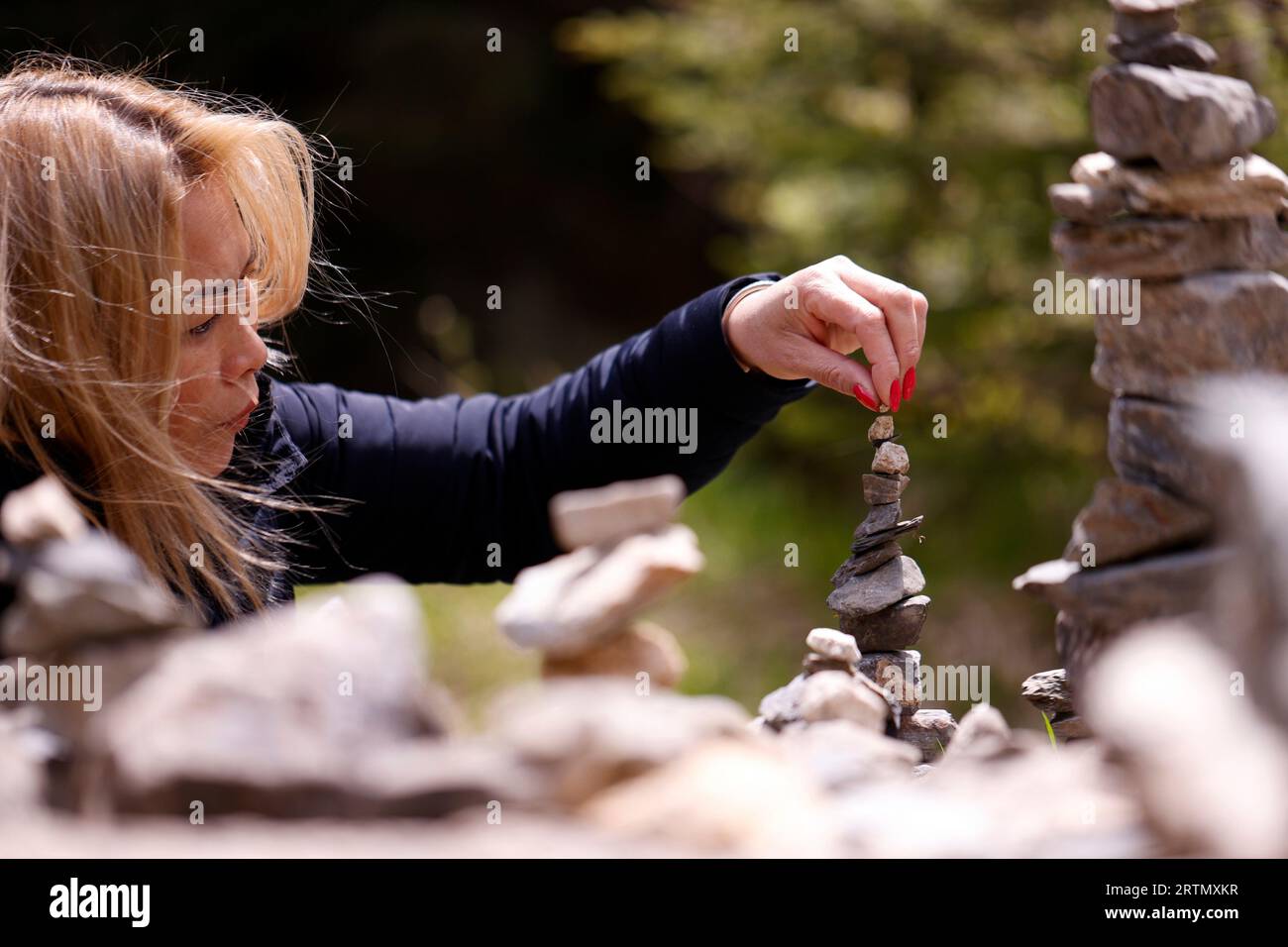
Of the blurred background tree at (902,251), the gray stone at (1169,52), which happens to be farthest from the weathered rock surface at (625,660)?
the blurred background tree at (902,251)

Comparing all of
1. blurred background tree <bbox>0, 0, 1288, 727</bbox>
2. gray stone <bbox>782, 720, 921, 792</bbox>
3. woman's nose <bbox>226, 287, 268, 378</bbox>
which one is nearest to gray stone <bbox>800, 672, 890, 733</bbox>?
gray stone <bbox>782, 720, 921, 792</bbox>

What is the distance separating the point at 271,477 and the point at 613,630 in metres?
1.23

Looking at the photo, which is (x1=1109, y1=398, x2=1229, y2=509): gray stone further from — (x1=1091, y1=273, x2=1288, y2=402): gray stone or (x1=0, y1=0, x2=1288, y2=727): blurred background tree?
(x1=0, y1=0, x2=1288, y2=727): blurred background tree

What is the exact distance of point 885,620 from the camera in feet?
5.84

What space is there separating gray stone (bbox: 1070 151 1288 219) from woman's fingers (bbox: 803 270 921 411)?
42cm

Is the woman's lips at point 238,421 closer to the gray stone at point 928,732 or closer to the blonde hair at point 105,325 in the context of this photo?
the blonde hair at point 105,325

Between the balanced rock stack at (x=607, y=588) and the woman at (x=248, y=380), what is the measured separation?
25.4 inches

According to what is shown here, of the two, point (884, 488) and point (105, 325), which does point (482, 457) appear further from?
point (884, 488)

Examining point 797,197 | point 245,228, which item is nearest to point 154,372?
point 245,228

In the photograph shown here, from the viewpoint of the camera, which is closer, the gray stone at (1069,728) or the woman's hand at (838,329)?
the gray stone at (1069,728)

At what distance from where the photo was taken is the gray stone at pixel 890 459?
1816 mm

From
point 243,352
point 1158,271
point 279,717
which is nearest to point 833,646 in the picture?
point 1158,271
